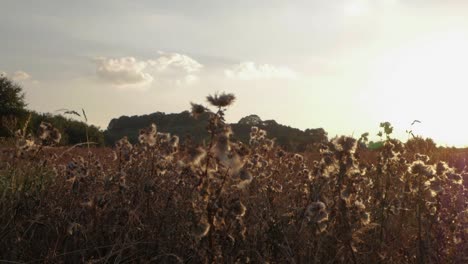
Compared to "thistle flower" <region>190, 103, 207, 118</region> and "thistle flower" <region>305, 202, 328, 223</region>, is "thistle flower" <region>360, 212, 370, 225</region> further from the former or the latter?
"thistle flower" <region>190, 103, 207, 118</region>

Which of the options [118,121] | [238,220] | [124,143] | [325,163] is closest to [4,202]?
[124,143]

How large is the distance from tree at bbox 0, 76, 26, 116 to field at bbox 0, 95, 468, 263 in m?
25.0

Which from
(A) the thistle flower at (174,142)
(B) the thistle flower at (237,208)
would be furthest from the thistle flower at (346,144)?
(A) the thistle flower at (174,142)

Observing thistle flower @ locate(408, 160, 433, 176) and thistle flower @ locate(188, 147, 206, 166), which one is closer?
thistle flower @ locate(188, 147, 206, 166)

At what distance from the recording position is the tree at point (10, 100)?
29111 millimetres

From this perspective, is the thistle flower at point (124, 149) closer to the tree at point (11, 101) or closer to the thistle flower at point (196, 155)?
the thistle flower at point (196, 155)

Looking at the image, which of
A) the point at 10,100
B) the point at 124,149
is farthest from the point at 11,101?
the point at 124,149

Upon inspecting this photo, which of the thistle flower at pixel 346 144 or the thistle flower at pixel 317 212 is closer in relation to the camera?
the thistle flower at pixel 317 212

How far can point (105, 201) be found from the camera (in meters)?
4.11

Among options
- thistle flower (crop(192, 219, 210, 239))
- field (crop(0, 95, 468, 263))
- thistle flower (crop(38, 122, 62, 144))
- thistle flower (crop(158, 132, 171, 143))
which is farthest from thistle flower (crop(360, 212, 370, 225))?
thistle flower (crop(38, 122, 62, 144))

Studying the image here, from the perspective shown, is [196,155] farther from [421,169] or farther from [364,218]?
[421,169]

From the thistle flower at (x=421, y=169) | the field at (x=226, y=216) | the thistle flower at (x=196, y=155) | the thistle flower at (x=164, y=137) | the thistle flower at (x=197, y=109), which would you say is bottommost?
the field at (x=226, y=216)

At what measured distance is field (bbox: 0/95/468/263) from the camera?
119 inches

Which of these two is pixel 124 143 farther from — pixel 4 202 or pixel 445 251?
pixel 445 251
